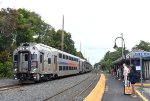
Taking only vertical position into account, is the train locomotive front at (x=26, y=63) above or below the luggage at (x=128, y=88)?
above

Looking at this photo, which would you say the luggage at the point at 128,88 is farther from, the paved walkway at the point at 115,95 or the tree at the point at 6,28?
the tree at the point at 6,28

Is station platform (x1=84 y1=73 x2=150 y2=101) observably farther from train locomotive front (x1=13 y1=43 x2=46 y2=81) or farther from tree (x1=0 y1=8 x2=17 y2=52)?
tree (x1=0 y1=8 x2=17 y2=52)

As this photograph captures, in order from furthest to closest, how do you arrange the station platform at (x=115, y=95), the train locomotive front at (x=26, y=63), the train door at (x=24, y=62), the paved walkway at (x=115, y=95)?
the train door at (x=24, y=62) < the train locomotive front at (x=26, y=63) < the station platform at (x=115, y=95) < the paved walkway at (x=115, y=95)

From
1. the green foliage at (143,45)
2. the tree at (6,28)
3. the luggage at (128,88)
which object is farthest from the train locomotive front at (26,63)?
the green foliage at (143,45)

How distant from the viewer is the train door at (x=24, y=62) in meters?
36.7

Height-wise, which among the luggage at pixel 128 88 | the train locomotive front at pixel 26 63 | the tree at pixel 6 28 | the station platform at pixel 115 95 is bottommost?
the station platform at pixel 115 95

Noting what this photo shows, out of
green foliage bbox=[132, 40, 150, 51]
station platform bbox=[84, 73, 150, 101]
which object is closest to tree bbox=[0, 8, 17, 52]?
station platform bbox=[84, 73, 150, 101]

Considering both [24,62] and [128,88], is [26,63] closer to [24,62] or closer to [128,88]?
[24,62]

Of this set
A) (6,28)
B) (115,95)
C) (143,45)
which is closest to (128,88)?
(115,95)

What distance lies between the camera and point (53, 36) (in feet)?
381

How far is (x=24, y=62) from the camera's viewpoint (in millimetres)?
36750

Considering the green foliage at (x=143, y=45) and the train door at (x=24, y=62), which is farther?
the green foliage at (x=143, y=45)

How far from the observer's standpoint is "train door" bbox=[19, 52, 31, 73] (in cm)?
3672

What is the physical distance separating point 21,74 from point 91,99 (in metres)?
16.1
